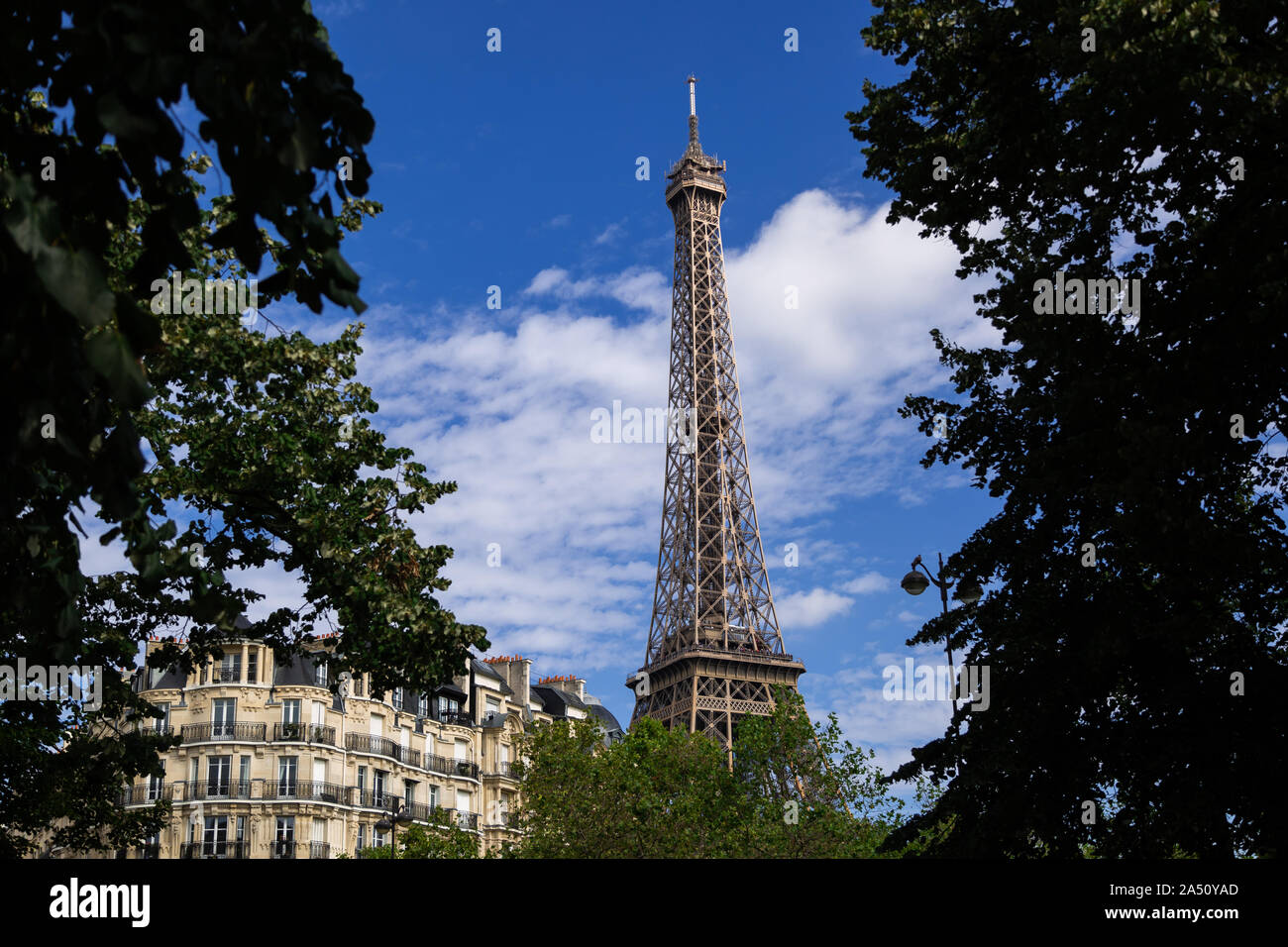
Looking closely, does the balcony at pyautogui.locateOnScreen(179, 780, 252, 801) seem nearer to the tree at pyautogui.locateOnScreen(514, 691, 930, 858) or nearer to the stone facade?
the stone facade

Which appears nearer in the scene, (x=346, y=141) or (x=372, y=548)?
(x=346, y=141)

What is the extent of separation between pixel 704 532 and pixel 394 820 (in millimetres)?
57751

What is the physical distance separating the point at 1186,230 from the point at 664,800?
134 ft

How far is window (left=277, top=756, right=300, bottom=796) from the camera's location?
5837 centimetres

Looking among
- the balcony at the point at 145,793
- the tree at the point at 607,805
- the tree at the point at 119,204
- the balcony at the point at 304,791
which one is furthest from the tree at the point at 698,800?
the tree at the point at 119,204

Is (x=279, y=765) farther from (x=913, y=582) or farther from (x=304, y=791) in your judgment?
(x=913, y=582)

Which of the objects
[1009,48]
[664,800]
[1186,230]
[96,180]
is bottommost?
[664,800]

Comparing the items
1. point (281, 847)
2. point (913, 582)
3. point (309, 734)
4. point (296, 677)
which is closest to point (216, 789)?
point (281, 847)

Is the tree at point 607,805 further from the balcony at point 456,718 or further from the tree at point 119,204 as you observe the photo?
the tree at point 119,204

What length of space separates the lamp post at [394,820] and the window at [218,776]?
7.70m

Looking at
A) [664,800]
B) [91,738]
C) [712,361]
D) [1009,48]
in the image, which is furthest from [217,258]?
[712,361]

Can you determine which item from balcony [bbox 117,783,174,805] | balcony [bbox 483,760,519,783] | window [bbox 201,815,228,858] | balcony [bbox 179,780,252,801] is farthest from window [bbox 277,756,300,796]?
balcony [bbox 483,760,519,783]

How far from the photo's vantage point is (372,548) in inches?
759
